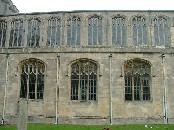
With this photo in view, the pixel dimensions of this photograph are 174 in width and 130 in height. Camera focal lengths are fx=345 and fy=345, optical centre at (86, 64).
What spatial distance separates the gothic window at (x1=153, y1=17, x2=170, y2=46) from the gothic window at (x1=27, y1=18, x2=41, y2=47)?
1088cm

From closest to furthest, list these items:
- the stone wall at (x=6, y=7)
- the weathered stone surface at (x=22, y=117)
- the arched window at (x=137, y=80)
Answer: the weathered stone surface at (x=22, y=117) → the arched window at (x=137, y=80) → the stone wall at (x=6, y=7)

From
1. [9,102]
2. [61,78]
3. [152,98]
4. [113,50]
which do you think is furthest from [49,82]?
[152,98]

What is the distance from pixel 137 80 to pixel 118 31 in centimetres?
484

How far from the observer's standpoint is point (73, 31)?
32031mm

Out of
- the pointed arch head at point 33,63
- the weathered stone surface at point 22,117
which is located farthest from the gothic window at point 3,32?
the weathered stone surface at point 22,117

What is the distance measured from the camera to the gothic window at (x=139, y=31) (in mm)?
31406

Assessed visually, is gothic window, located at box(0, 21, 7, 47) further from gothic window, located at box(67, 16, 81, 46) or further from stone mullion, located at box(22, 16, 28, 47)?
gothic window, located at box(67, 16, 81, 46)

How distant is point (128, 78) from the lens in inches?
1213

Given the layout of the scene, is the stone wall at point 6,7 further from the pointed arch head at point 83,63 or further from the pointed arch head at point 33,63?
the pointed arch head at point 83,63

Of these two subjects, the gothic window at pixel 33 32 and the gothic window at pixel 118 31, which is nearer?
the gothic window at pixel 118 31

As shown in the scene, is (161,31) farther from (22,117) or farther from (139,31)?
(22,117)

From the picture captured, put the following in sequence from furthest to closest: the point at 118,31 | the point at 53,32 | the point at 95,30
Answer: the point at 53,32 < the point at 95,30 < the point at 118,31

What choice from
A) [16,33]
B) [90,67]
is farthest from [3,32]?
[90,67]

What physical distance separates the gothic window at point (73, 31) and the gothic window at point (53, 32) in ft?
3.11
